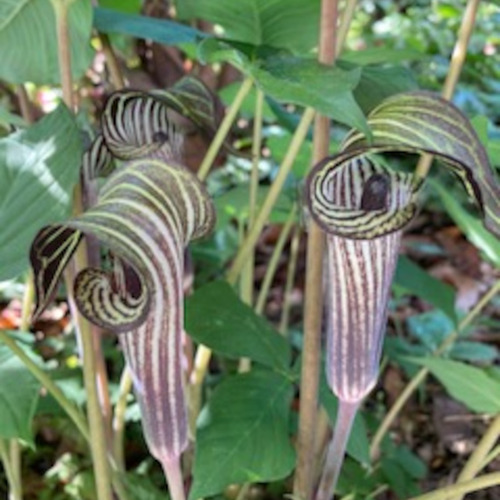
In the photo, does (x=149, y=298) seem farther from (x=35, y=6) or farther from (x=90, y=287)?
(x=35, y=6)

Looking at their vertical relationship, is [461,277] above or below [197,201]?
below

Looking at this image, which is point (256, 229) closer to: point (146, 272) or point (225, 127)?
point (225, 127)

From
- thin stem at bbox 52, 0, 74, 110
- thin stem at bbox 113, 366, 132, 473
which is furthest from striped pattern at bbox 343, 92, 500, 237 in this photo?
thin stem at bbox 113, 366, 132, 473

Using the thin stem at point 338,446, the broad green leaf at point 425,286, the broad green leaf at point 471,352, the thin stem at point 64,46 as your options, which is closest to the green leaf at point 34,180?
the thin stem at point 64,46

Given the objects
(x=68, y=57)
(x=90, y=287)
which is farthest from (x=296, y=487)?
(x=68, y=57)

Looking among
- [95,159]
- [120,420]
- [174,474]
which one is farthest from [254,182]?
[174,474]

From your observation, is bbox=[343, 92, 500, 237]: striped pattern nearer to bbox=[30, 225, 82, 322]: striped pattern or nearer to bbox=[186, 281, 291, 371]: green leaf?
bbox=[30, 225, 82, 322]: striped pattern
